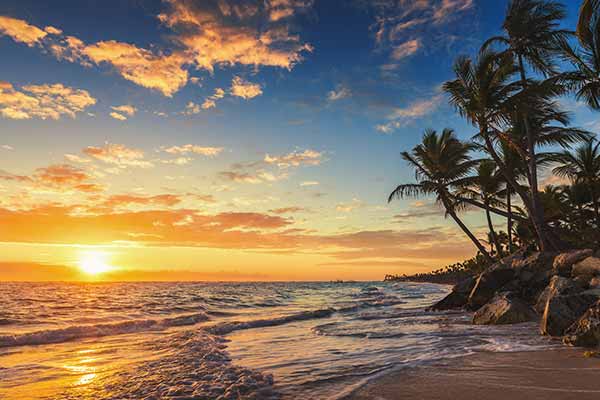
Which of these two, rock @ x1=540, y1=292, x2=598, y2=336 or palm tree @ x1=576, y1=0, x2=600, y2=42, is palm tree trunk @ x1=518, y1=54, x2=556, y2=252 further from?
rock @ x1=540, y1=292, x2=598, y2=336

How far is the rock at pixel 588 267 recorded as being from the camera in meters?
12.7

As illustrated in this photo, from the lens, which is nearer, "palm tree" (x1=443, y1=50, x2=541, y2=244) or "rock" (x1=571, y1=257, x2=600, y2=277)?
"rock" (x1=571, y1=257, x2=600, y2=277)

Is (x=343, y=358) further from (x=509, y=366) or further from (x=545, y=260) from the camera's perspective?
(x=545, y=260)

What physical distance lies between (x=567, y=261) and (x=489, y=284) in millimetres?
3656

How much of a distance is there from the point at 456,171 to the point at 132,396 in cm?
2439

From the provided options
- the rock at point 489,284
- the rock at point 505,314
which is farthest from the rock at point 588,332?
the rock at point 489,284

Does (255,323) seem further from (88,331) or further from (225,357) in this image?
(225,357)

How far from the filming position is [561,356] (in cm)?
677

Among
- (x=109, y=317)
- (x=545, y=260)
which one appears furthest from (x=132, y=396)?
(x=545, y=260)

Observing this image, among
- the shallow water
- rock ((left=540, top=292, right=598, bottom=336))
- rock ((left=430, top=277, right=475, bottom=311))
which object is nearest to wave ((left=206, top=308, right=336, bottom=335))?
the shallow water

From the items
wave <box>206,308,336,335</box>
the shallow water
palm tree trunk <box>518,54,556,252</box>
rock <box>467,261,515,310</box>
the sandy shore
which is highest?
palm tree trunk <box>518,54,556,252</box>

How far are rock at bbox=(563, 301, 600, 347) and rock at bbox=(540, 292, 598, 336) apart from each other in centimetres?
127

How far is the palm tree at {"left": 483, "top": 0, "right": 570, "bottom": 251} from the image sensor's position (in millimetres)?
18406

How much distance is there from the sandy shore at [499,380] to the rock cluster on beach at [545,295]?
43.5 inches
